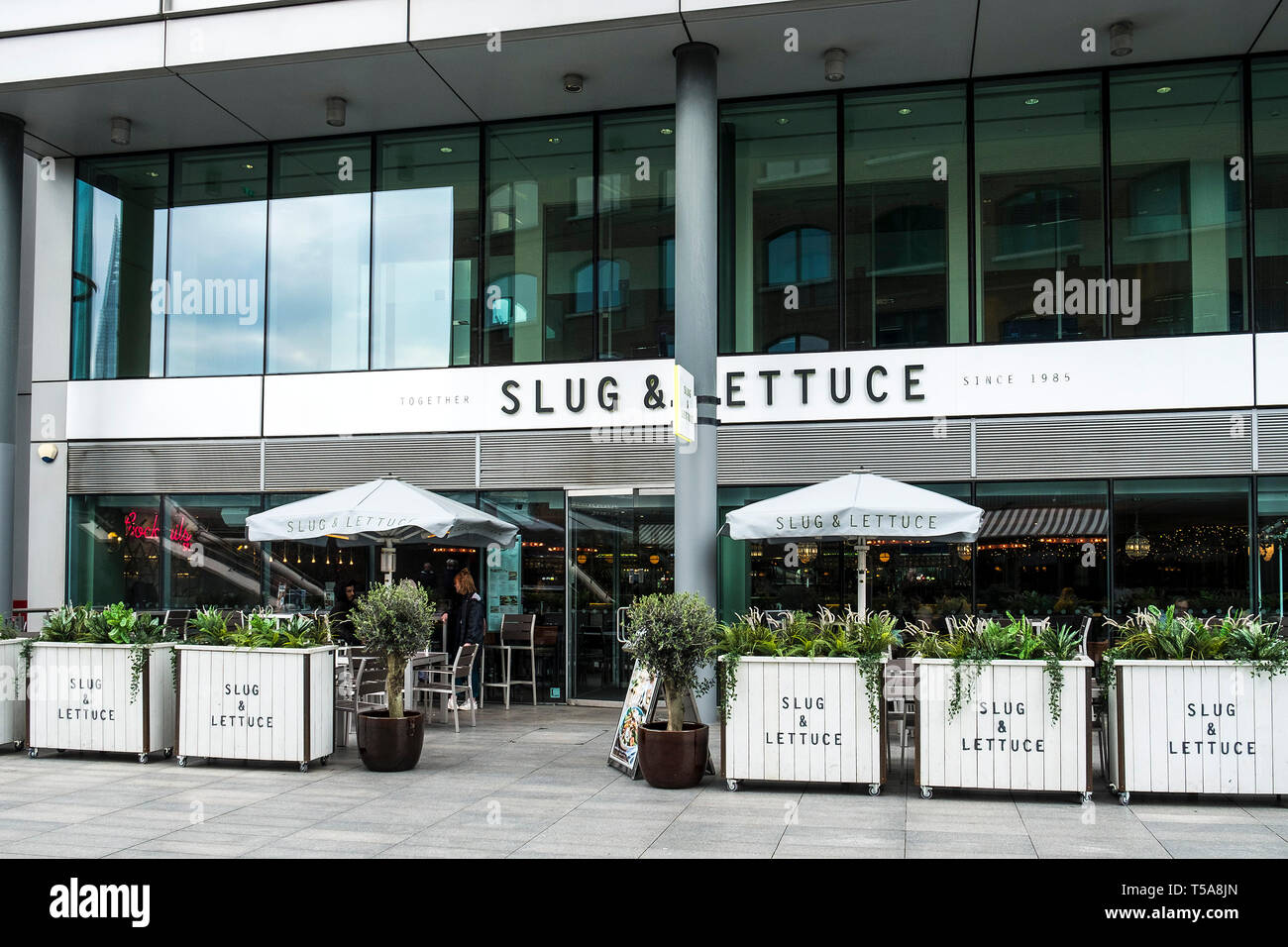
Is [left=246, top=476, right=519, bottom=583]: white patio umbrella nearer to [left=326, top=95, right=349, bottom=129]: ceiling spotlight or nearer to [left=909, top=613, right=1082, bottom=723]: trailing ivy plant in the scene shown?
[left=909, top=613, right=1082, bottom=723]: trailing ivy plant

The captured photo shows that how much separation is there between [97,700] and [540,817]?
4802 mm

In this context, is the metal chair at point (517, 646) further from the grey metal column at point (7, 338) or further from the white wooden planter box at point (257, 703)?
the grey metal column at point (7, 338)

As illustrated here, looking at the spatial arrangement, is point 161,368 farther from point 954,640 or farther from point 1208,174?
point 1208,174

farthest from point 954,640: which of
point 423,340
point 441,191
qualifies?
point 441,191

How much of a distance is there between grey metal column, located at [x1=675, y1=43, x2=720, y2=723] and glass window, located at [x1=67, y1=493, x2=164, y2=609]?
8166mm

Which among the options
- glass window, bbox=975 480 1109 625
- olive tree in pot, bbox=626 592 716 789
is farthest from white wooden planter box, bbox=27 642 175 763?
glass window, bbox=975 480 1109 625

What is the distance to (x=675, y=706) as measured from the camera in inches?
357

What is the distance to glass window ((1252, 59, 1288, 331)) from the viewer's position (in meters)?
13.3

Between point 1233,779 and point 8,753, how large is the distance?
10.6 m

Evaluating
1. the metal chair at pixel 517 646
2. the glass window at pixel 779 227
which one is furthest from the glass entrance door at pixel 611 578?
the glass window at pixel 779 227

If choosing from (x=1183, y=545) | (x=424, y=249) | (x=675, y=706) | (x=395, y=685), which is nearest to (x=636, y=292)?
(x=424, y=249)
